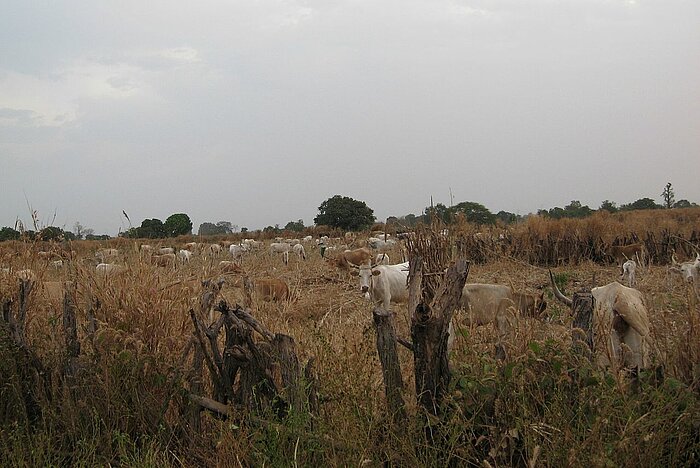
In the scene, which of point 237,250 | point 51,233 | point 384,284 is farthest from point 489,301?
point 237,250

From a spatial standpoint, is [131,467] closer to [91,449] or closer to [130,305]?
[91,449]

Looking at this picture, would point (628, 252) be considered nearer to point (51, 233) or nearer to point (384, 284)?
point (384, 284)

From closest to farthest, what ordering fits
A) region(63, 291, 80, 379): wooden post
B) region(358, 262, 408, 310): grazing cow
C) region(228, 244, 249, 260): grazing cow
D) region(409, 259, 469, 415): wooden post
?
region(409, 259, 469, 415): wooden post
region(63, 291, 80, 379): wooden post
region(358, 262, 408, 310): grazing cow
region(228, 244, 249, 260): grazing cow

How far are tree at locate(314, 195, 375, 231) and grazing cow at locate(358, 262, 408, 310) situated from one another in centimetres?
3563

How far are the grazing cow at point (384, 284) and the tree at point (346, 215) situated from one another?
35.6 meters

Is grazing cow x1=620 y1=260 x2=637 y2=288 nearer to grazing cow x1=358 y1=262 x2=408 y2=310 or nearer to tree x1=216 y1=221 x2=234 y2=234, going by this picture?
grazing cow x1=358 y1=262 x2=408 y2=310

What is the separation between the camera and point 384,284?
10.1m

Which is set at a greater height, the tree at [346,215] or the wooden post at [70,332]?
the tree at [346,215]

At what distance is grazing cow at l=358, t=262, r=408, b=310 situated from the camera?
33.1ft

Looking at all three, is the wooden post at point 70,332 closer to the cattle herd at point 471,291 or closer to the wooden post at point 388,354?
the cattle herd at point 471,291

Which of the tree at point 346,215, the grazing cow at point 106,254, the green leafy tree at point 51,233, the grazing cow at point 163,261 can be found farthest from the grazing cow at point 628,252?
the tree at point 346,215

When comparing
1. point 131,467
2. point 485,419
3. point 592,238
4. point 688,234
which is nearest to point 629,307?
point 485,419

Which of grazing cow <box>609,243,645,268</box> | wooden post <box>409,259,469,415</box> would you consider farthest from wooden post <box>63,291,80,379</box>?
grazing cow <box>609,243,645,268</box>

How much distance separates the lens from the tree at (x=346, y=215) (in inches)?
1855
